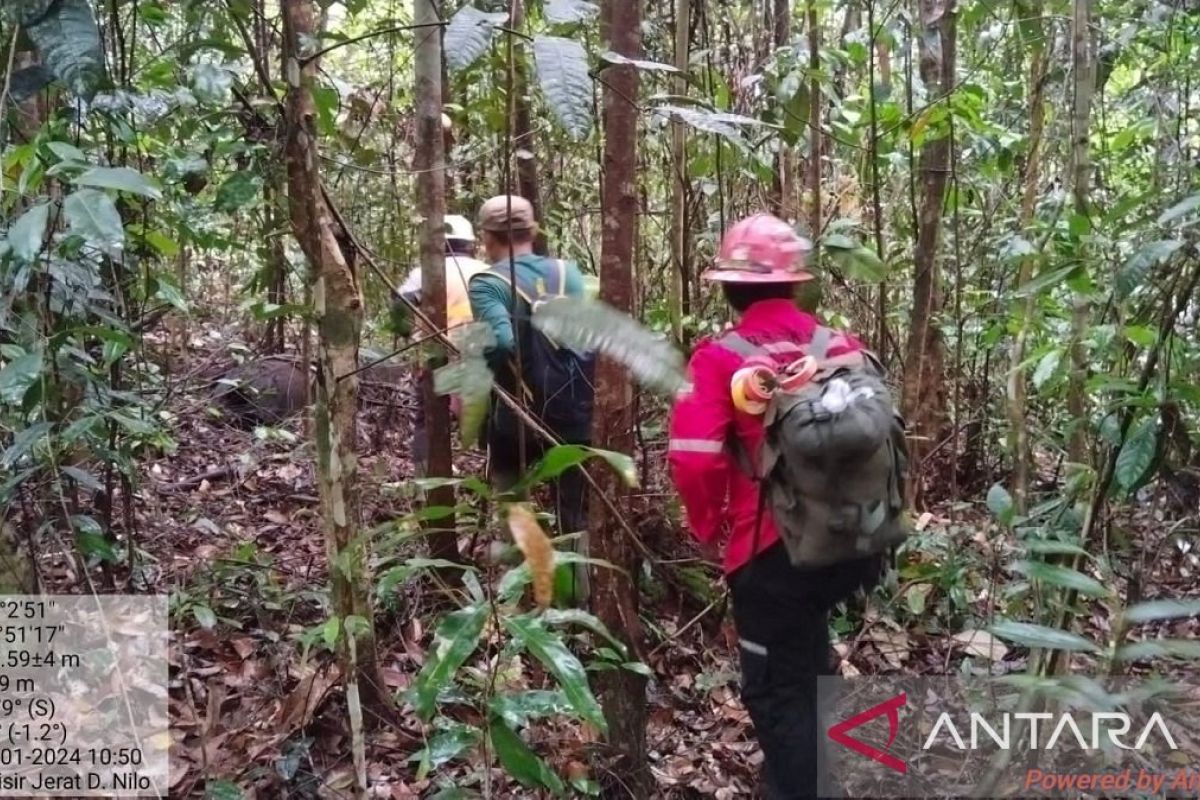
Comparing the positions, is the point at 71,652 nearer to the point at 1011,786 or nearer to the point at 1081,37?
the point at 1011,786

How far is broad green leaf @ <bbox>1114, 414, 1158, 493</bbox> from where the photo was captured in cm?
251

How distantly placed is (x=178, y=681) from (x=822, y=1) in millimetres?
3566

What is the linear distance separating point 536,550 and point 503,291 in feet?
6.33

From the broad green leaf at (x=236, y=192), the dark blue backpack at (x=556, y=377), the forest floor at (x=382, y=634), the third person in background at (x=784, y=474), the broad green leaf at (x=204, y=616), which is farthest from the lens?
the dark blue backpack at (x=556, y=377)

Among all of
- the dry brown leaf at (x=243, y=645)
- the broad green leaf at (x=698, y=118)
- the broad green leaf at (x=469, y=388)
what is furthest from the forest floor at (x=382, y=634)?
the broad green leaf at (x=698, y=118)

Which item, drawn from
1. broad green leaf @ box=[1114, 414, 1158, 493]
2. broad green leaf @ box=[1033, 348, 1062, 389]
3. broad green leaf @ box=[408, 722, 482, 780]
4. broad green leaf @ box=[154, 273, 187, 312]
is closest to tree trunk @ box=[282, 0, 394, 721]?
broad green leaf @ box=[408, 722, 482, 780]

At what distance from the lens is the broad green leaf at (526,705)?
82.4 inches

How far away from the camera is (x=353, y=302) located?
2.31m

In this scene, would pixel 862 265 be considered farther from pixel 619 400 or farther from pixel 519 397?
pixel 519 397

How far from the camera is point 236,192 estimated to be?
2.66 metres

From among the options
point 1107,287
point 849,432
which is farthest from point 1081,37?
point 849,432

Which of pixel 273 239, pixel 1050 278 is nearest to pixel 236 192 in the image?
pixel 273 239

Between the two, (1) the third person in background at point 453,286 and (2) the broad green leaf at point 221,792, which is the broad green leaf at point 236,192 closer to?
(1) the third person in background at point 453,286
